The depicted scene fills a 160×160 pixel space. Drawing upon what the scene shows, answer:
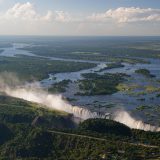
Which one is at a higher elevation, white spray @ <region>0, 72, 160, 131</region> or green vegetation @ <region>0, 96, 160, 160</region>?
green vegetation @ <region>0, 96, 160, 160</region>

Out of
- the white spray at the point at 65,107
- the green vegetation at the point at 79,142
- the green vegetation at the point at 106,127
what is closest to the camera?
the green vegetation at the point at 79,142

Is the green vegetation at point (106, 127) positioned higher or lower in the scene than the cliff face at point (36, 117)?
higher

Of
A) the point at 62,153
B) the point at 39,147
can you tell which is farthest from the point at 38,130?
the point at 62,153

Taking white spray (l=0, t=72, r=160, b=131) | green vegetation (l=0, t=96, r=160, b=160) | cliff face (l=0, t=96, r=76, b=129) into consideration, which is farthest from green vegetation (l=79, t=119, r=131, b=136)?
cliff face (l=0, t=96, r=76, b=129)

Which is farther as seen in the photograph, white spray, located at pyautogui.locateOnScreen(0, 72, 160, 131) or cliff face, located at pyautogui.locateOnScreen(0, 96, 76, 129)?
cliff face, located at pyautogui.locateOnScreen(0, 96, 76, 129)

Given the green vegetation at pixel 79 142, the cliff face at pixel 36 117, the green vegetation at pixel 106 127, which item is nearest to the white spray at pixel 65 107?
the cliff face at pixel 36 117

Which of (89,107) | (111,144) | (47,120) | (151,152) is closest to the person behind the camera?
(151,152)

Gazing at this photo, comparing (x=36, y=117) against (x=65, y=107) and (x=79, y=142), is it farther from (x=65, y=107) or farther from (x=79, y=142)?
(x=79, y=142)

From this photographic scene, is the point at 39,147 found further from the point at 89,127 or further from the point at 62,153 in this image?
the point at 89,127

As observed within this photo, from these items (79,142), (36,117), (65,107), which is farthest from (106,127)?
(65,107)

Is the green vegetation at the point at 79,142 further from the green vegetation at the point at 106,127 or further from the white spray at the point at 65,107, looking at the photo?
the white spray at the point at 65,107

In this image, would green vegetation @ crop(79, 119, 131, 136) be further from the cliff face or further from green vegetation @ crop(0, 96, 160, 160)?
the cliff face
